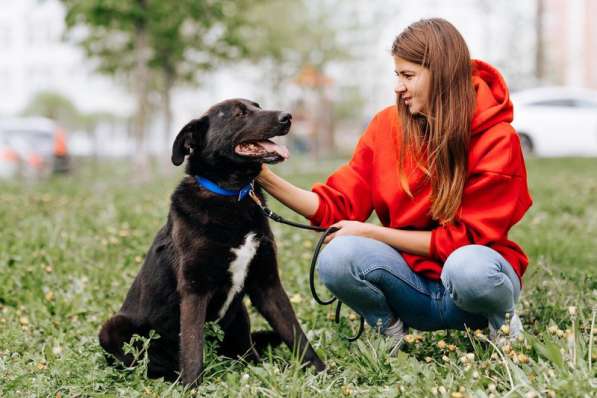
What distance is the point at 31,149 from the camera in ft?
53.1

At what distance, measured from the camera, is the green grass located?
111 inches

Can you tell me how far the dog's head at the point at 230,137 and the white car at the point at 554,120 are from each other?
47.6 feet

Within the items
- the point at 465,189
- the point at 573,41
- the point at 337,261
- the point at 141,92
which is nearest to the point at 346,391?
the point at 337,261

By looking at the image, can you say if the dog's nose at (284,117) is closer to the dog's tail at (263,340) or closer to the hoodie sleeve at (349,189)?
the hoodie sleeve at (349,189)

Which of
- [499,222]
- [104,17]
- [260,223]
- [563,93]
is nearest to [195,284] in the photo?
[260,223]

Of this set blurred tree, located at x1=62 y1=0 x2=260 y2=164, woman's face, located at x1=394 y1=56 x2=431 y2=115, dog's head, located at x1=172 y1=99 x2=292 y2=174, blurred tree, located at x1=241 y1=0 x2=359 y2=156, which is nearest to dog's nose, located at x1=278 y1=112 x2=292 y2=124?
dog's head, located at x1=172 y1=99 x2=292 y2=174

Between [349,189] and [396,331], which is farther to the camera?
[349,189]

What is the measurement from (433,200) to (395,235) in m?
0.25

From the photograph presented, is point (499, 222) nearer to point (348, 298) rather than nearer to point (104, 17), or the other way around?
point (348, 298)

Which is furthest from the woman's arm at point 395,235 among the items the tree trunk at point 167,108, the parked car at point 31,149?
the tree trunk at point 167,108

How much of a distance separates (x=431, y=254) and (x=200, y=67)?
16.9m

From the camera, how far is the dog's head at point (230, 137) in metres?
3.41

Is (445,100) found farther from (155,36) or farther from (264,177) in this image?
(155,36)

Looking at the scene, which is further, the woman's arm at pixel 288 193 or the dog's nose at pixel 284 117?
the woman's arm at pixel 288 193
